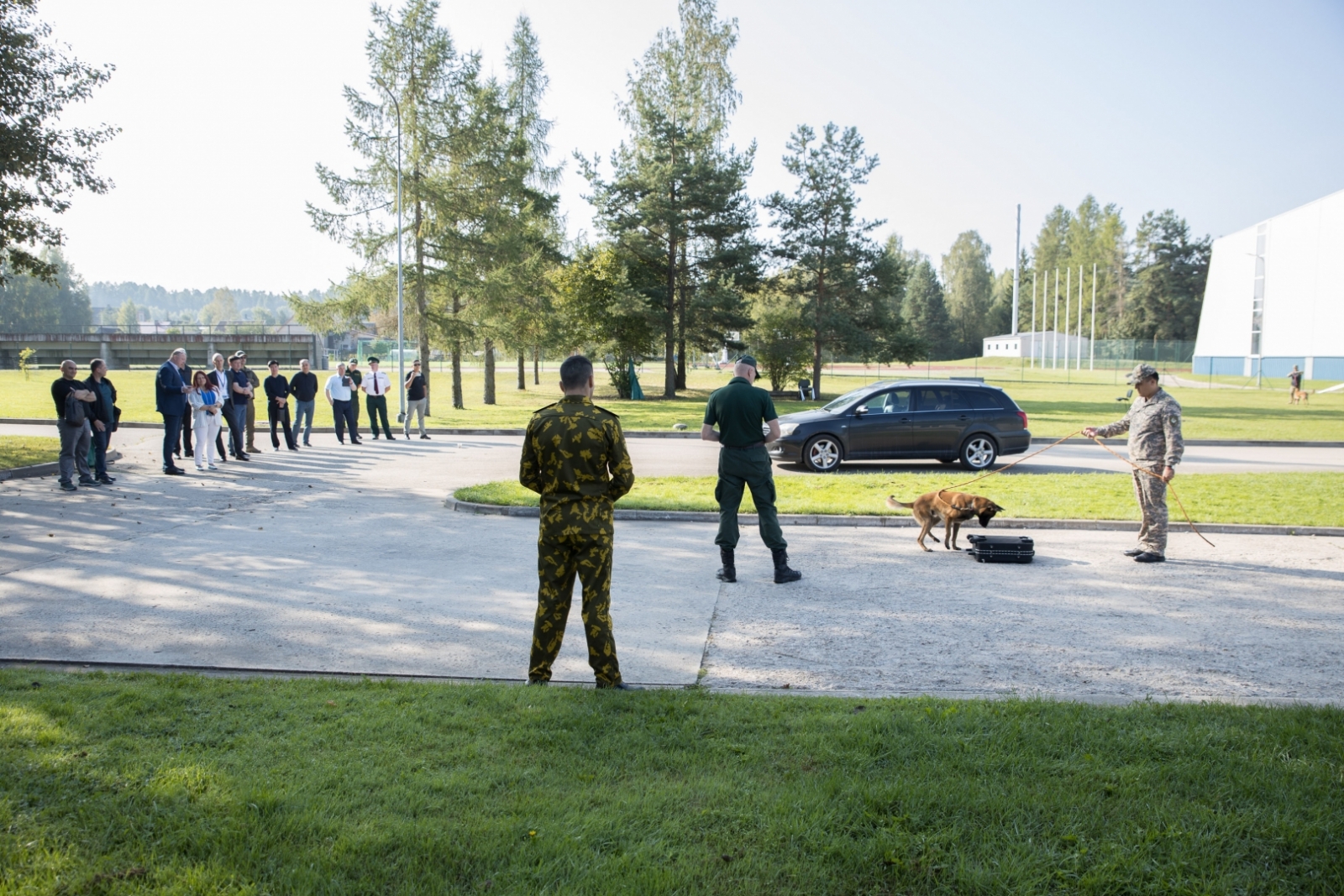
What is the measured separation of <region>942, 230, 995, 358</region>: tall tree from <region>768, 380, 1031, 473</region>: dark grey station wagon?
102 meters

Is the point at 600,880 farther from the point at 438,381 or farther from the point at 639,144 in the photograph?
the point at 438,381

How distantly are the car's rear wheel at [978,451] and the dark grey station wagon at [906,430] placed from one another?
0.05 ft

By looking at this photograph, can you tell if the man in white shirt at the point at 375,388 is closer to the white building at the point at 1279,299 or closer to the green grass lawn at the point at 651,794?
the green grass lawn at the point at 651,794

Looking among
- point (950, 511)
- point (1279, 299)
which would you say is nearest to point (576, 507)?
point (950, 511)

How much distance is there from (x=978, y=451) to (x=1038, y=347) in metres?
91.0

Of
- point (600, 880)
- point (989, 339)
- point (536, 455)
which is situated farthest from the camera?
point (989, 339)

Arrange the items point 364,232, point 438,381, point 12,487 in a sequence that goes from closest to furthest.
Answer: point 12,487 < point 364,232 < point 438,381

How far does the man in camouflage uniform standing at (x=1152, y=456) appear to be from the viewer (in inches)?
342

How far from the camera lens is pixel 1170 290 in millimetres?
99375

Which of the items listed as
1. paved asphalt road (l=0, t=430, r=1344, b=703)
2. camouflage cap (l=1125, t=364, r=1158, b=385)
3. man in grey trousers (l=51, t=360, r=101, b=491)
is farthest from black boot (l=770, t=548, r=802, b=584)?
man in grey trousers (l=51, t=360, r=101, b=491)

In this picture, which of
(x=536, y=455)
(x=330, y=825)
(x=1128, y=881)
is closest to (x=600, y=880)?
(x=330, y=825)

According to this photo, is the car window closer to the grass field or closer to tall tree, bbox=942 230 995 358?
the grass field

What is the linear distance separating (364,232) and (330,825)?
1088 inches

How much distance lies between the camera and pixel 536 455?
493 cm
